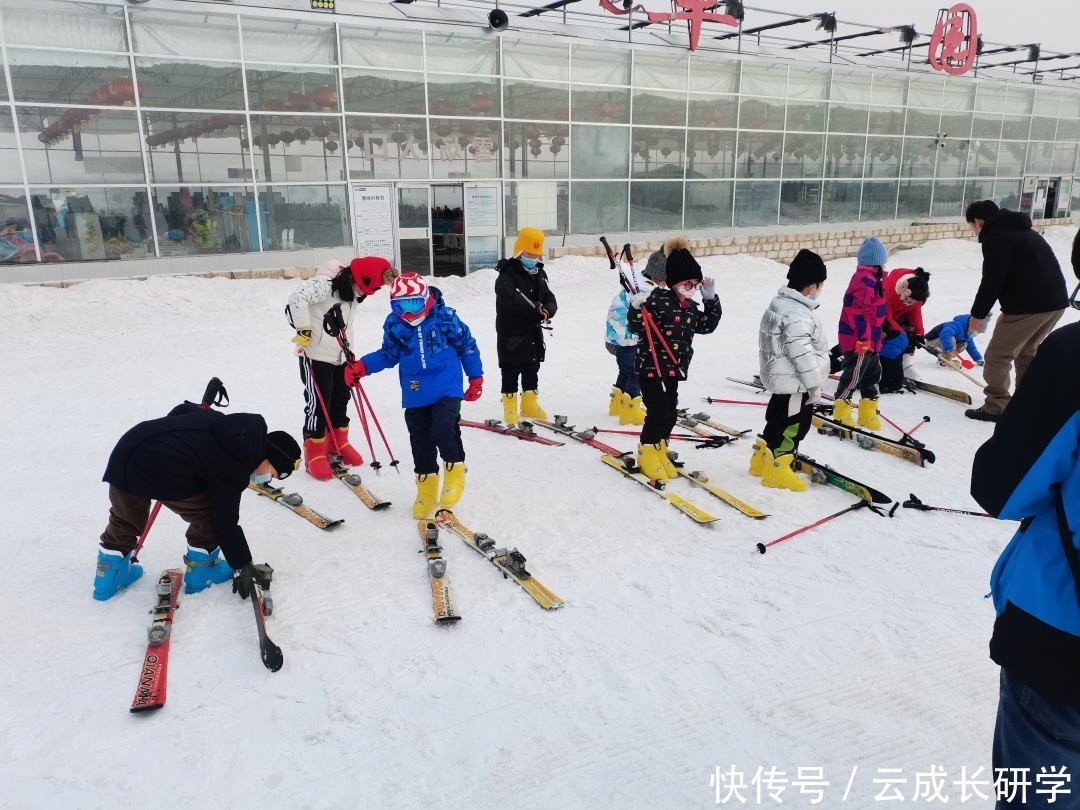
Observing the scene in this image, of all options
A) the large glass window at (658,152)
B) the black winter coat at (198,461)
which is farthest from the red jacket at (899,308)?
the large glass window at (658,152)

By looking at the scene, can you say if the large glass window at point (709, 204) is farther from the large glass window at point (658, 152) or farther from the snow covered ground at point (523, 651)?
the snow covered ground at point (523, 651)

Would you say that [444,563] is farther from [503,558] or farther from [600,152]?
[600,152]

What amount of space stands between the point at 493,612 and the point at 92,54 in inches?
554

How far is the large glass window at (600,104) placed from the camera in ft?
58.3

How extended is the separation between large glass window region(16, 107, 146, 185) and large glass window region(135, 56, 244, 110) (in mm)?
674

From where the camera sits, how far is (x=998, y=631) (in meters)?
1.82

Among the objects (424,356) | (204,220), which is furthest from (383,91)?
(424,356)

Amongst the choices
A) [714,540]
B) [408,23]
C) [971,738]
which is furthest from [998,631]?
[408,23]

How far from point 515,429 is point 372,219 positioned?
1044cm

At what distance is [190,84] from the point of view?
13648 mm

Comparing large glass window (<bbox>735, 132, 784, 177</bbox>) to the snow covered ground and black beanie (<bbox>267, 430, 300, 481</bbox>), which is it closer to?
the snow covered ground

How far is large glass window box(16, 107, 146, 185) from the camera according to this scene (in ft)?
41.3

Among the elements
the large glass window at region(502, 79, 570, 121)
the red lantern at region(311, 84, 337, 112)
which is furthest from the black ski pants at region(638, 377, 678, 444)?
the large glass window at region(502, 79, 570, 121)

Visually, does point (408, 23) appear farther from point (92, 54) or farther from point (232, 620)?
point (232, 620)
